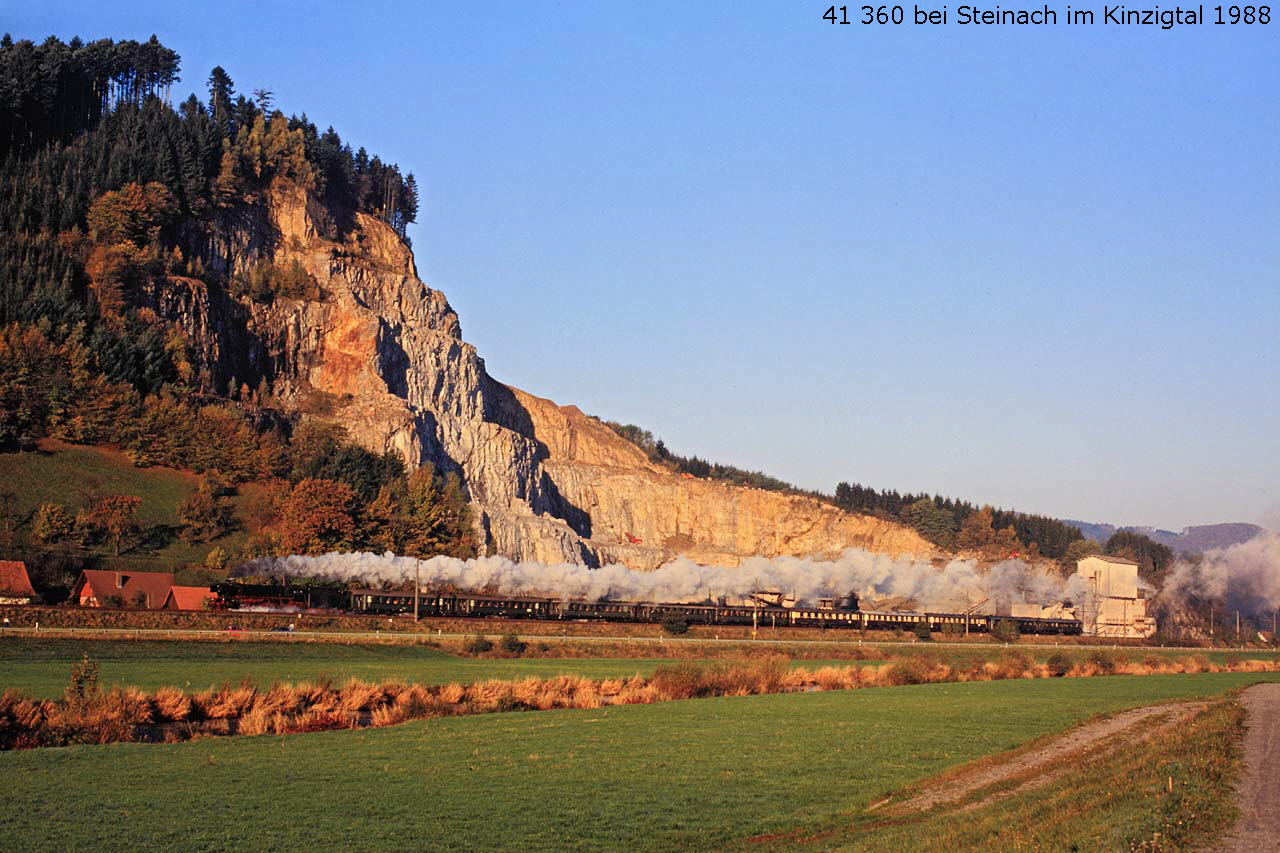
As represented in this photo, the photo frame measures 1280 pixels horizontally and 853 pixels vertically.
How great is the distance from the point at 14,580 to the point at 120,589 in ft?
20.1

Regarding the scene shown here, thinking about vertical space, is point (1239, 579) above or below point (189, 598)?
above

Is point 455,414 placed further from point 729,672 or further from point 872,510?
point 729,672

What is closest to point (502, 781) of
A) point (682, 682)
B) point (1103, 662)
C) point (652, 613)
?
point (682, 682)

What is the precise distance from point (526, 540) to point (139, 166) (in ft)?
187

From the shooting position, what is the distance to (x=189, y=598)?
77.1m

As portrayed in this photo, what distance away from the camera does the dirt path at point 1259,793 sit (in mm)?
14320

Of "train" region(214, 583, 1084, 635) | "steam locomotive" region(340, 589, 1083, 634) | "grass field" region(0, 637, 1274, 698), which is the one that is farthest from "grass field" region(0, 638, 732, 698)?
"steam locomotive" region(340, 589, 1083, 634)

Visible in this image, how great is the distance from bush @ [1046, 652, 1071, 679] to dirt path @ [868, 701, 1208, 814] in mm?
29996

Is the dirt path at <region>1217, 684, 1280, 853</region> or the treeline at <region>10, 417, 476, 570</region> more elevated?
the treeline at <region>10, 417, 476, 570</region>

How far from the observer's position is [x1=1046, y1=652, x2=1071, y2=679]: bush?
6625cm

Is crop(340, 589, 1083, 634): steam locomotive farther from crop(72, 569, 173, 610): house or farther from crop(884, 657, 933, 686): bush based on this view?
crop(884, 657, 933, 686): bush

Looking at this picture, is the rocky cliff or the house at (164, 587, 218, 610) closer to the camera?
the house at (164, 587, 218, 610)

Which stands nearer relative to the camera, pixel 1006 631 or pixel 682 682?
pixel 682 682

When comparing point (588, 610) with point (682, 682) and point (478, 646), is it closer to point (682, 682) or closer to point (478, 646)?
point (478, 646)
